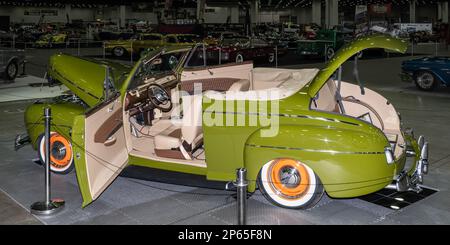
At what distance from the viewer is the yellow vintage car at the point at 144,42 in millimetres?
24138

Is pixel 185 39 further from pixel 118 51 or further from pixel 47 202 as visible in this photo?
pixel 47 202

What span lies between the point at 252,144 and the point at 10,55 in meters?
12.6

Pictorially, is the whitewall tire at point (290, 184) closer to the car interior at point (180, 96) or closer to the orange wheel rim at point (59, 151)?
the car interior at point (180, 96)

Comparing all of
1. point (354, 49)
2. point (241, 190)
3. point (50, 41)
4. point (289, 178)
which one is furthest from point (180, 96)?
point (50, 41)

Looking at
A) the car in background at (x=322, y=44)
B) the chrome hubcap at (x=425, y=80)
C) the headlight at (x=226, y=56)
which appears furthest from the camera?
the car in background at (x=322, y=44)

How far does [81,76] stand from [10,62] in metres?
9.53

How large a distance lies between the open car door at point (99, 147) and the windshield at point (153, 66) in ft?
1.55

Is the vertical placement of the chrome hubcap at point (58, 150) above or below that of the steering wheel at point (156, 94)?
below

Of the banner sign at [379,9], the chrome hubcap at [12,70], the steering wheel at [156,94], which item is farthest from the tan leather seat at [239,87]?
the banner sign at [379,9]

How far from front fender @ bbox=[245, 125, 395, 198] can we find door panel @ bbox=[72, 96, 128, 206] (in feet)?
5.07

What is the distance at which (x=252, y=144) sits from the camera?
182 inches
